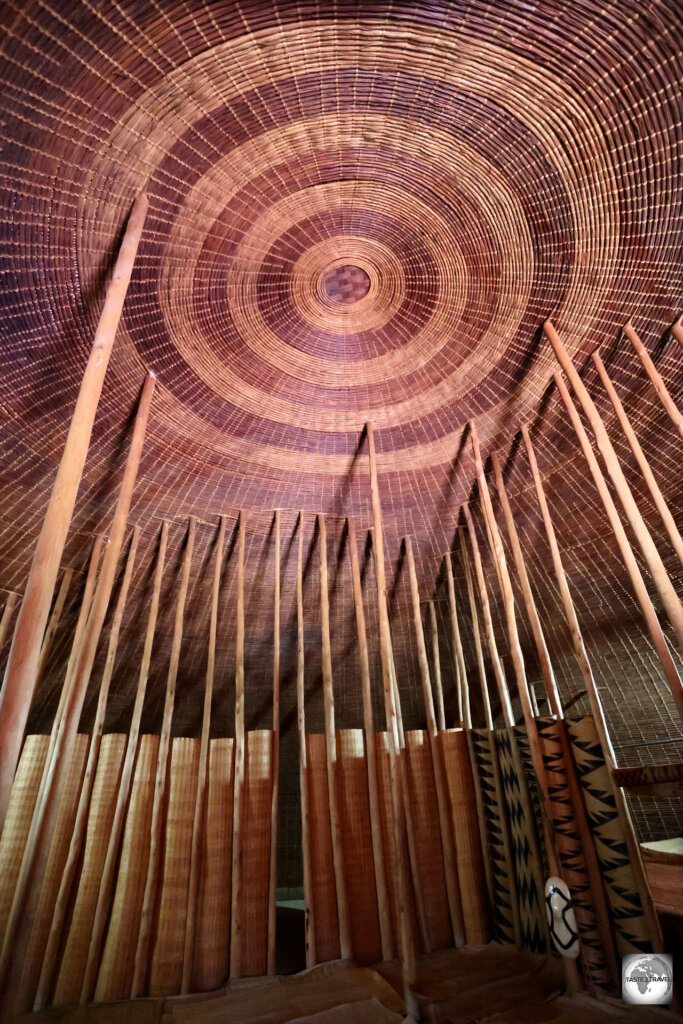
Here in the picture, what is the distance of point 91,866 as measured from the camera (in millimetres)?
3465

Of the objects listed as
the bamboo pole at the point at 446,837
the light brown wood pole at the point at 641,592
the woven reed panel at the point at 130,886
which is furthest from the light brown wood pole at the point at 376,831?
the light brown wood pole at the point at 641,592

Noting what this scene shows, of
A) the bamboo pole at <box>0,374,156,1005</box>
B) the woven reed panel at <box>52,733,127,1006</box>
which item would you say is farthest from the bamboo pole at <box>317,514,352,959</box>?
the bamboo pole at <box>0,374,156,1005</box>

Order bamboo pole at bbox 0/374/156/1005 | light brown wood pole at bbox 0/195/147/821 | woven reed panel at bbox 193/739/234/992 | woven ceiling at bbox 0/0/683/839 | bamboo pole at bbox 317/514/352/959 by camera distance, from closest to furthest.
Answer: light brown wood pole at bbox 0/195/147/821
bamboo pole at bbox 0/374/156/1005
woven ceiling at bbox 0/0/683/839
woven reed panel at bbox 193/739/234/992
bamboo pole at bbox 317/514/352/959

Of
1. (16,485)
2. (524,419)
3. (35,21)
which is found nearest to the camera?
(35,21)

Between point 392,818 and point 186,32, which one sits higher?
point 186,32

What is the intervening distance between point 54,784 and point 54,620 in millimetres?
1916

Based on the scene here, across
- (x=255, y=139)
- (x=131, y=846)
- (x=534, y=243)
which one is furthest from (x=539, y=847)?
(x=255, y=139)

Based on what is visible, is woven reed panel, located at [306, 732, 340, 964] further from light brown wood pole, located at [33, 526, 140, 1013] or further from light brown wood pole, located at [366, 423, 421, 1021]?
light brown wood pole, located at [33, 526, 140, 1013]

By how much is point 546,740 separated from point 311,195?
3.71 m

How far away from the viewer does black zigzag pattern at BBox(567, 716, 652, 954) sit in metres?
2.76

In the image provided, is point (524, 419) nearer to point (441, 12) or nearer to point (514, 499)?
point (514, 499)

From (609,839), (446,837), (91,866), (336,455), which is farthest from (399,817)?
(336,455)

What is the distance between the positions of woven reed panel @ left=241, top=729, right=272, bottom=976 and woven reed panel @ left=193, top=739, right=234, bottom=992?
11 centimetres

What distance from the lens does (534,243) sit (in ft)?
12.6
